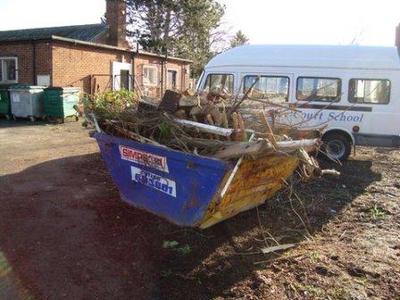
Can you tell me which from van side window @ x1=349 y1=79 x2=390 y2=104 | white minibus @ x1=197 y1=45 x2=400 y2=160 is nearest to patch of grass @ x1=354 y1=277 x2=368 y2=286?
white minibus @ x1=197 y1=45 x2=400 y2=160

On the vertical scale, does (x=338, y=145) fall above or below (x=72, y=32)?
below

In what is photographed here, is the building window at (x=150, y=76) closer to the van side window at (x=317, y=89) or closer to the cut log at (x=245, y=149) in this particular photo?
the van side window at (x=317, y=89)

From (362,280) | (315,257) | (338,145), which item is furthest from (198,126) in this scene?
(338,145)

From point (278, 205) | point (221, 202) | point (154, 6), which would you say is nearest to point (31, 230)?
point (221, 202)

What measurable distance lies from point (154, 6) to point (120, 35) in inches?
346

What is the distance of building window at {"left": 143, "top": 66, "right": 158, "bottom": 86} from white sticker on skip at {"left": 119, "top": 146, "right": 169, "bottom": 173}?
19398 millimetres

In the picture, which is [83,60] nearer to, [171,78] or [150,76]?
[150,76]

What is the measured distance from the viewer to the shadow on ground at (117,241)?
3824 millimetres

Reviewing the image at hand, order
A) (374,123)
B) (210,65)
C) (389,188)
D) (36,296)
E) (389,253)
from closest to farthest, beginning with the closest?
1. (36,296)
2. (389,253)
3. (389,188)
4. (374,123)
5. (210,65)

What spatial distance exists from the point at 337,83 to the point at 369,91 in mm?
756

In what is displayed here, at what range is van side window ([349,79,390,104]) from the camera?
10.1m

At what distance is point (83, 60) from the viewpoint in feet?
63.3

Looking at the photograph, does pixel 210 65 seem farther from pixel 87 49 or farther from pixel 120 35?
pixel 120 35

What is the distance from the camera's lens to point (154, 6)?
32781 mm
